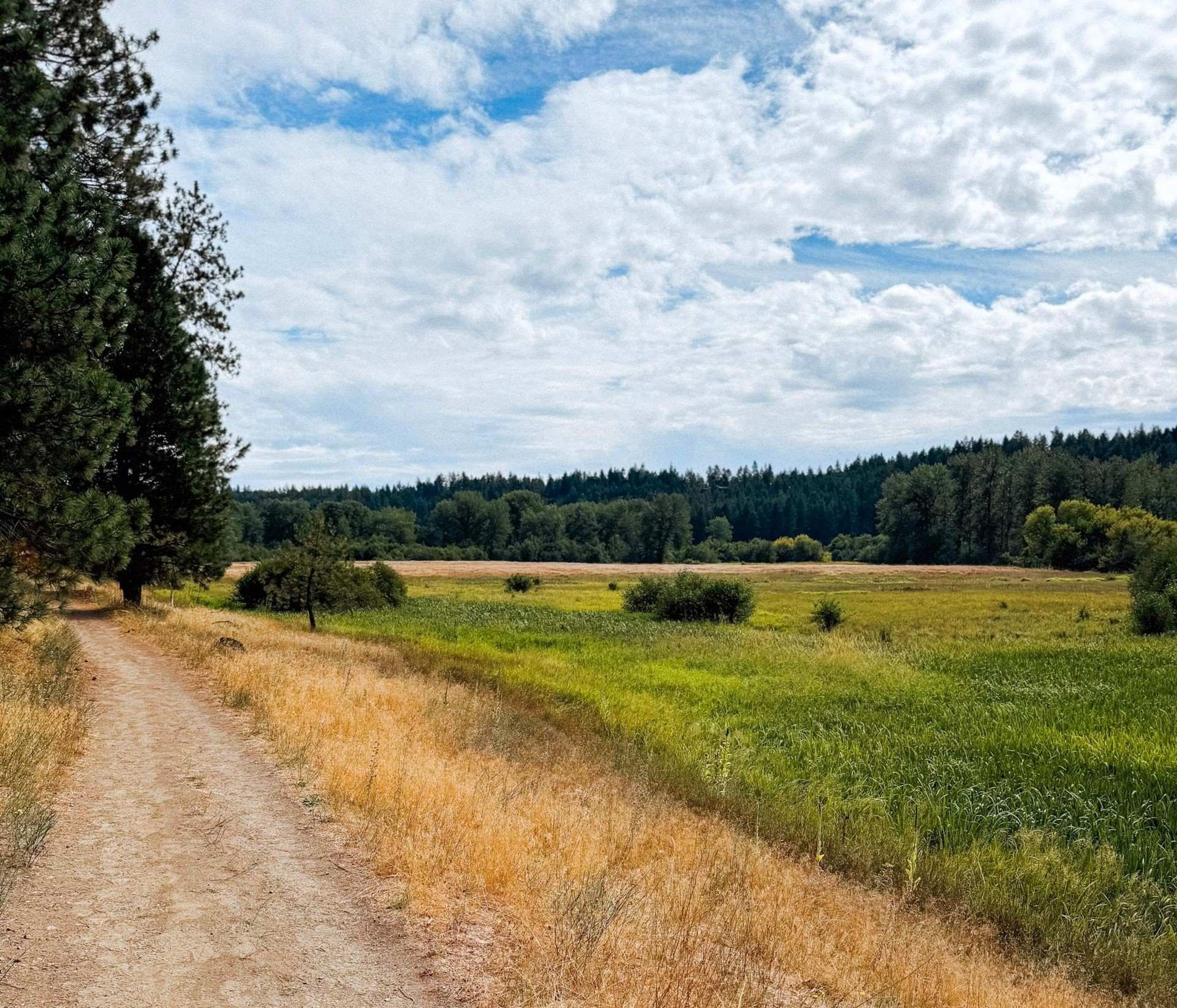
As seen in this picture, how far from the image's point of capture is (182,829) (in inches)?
328

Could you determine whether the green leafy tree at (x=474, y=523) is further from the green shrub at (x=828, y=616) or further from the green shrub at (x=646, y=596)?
the green shrub at (x=828, y=616)

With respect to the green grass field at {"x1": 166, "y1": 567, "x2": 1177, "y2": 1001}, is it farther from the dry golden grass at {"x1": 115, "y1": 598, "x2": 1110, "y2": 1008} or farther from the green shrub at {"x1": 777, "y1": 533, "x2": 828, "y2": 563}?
the green shrub at {"x1": 777, "y1": 533, "x2": 828, "y2": 563}

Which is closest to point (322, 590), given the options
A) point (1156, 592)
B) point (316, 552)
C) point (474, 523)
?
point (316, 552)

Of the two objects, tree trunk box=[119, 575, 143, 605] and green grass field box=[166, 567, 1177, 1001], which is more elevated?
tree trunk box=[119, 575, 143, 605]

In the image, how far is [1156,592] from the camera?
37.9 metres

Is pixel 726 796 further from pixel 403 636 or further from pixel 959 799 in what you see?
pixel 403 636

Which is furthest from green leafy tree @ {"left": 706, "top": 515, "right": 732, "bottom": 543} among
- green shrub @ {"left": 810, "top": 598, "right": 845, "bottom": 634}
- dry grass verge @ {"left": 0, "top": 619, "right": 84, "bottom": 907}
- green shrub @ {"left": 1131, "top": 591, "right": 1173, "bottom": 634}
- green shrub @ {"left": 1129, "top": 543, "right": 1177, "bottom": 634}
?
dry grass verge @ {"left": 0, "top": 619, "right": 84, "bottom": 907}

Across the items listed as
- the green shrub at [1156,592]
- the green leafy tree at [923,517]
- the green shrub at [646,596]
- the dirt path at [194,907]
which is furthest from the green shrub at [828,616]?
the green leafy tree at [923,517]

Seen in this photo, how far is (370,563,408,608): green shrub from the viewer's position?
185ft

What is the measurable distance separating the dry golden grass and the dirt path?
0.58m

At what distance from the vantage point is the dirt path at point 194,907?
5.49 meters

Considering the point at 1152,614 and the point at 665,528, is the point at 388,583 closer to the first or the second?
the point at 1152,614

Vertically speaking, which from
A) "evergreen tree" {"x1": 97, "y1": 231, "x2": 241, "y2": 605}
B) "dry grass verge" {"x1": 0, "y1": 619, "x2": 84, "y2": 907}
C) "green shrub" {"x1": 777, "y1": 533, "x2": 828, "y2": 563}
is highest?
"evergreen tree" {"x1": 97, "y1": 231, "x2": 241, "y2": 605}

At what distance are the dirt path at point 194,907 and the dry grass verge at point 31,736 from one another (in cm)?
23
